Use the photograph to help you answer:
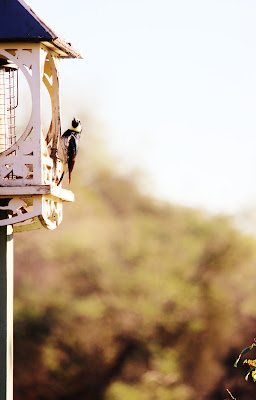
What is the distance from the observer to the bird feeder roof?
6855 millimetres

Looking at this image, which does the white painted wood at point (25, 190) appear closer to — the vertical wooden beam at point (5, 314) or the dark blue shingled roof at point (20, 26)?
the vertical wooden beam at point (5, 314)

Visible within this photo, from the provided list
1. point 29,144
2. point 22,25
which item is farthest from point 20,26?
point 29,144

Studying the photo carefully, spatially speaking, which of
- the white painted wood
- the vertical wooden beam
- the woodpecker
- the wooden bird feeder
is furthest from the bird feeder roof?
the vertical wooden beam

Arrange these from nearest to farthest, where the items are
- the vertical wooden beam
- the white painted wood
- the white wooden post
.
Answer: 1. the white painted wood
2. the vertical wooden beam
3. the white wooden post

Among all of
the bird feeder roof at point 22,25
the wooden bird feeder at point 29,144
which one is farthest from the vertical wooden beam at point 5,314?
the bird feeder roof at point 22,25

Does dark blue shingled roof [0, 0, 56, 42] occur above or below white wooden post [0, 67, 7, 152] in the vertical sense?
above

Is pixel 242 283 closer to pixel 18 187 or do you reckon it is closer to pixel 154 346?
pixel 154 346

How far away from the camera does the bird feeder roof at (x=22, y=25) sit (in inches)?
270

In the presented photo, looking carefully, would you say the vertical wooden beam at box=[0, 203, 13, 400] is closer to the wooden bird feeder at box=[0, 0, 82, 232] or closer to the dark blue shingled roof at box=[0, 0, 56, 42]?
the wooden bird feeder at box=[0, 0, 82, 232]

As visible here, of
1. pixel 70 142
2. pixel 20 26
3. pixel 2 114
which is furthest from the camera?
pixel 2 114

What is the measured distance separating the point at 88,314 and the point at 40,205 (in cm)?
816

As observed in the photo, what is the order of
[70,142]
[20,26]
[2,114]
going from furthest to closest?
[2,114], [70,142], [20,26]

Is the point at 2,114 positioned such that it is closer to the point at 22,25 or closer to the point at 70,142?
the point at 70,142

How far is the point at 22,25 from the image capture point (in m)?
6.91
